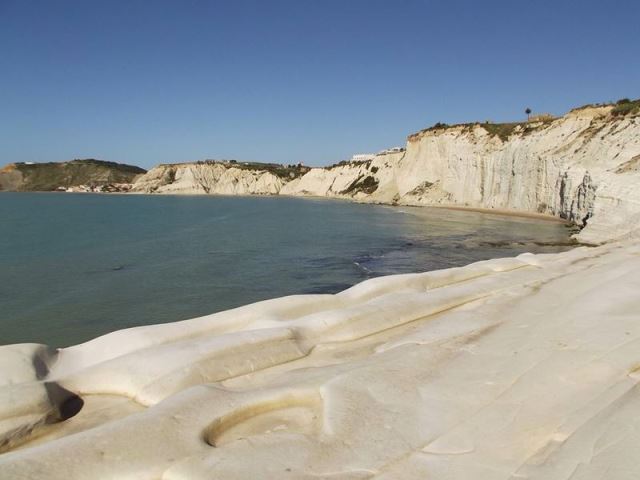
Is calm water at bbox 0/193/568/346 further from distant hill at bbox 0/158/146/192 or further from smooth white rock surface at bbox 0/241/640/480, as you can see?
distant hill at bbox 0/158/146/192

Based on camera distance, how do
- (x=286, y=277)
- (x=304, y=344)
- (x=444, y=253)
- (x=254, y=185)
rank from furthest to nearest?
(x=254, y=185)
(x=444, y=253)
(x=286, y=277)
(x=304, y=344)

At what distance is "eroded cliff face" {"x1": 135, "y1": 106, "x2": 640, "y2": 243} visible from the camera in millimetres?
30844

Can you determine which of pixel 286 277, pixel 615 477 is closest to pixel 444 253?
pixel 286 277

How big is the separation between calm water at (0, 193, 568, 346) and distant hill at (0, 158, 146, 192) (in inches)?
6139

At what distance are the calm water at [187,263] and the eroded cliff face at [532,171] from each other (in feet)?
12.8

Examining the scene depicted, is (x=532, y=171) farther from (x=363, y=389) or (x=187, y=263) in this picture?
(x=363, y=389)

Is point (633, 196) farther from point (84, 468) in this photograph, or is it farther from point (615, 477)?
point (84, 468)

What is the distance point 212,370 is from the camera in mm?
6379

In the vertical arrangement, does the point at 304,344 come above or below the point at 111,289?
above

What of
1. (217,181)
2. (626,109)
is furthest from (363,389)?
(217,181)

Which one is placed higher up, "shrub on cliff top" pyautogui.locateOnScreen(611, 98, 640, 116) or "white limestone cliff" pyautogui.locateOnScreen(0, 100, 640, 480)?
"shrub on cliff top" pyautogui.locateOnScreen(611, 98, 640, 116)

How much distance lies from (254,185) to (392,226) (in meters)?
110

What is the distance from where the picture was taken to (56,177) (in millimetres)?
189250

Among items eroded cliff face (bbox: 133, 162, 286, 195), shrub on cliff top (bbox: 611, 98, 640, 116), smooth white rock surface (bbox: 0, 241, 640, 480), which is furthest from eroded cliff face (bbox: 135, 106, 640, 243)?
eroded cliff face (bbox: 133, 162, 286, 195)
